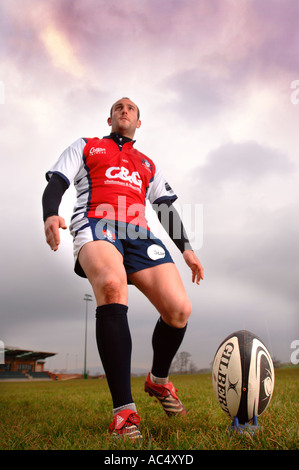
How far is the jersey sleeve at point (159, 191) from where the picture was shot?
15.0 ft

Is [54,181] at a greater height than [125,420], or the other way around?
[54,181]

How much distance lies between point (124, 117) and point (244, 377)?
3124 millimetres

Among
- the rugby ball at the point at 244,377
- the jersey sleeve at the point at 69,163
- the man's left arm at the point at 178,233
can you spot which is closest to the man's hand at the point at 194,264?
the man's left arm at the point at 178,233

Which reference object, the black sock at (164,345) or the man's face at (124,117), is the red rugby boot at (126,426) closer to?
the black sock at (164,345)

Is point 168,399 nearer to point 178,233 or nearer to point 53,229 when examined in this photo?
point 178,233

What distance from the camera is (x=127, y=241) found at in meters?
3.62

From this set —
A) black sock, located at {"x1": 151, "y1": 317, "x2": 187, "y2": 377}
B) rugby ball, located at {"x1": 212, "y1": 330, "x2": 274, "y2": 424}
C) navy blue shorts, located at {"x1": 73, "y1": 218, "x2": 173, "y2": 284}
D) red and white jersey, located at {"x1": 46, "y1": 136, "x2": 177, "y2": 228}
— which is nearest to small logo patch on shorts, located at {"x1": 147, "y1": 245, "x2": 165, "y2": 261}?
navy blue shorts, located at {"x1": 73, "y1": 218, "x2": 173, "y2": 284}

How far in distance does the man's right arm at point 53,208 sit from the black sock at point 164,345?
1.48 m

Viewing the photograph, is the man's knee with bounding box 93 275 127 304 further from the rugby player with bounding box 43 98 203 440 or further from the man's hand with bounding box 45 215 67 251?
the man's hand with bounding box 45 215 67 251

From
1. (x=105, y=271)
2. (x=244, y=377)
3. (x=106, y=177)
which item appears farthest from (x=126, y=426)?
(x=106, y=177)
